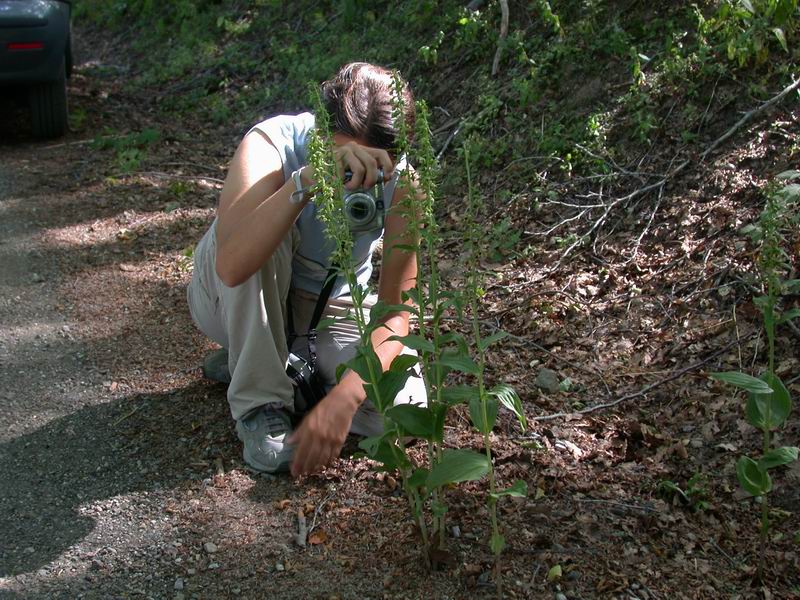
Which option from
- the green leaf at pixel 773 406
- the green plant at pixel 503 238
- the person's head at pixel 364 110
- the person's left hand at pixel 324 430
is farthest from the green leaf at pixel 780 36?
the person's left hand at pixel 324 430

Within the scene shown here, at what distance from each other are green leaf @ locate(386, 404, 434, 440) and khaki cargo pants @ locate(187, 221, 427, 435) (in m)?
0.57

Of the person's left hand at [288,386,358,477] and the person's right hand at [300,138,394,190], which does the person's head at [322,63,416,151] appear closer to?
the person's right hand at [300,138,394,190]

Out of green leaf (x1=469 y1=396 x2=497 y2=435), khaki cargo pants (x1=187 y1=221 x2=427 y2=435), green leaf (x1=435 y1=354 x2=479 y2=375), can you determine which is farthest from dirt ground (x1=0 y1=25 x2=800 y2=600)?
green leaf (x1=435 y1=354 x2=479 y2=375)

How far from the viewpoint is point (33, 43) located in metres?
6.51

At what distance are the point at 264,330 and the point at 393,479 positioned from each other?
2.22 feet

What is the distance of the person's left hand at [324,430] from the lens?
9.30 ft

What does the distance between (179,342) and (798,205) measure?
9.31 ft

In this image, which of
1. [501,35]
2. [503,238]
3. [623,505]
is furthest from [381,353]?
[501,35]

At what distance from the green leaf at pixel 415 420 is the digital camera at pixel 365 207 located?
23.5 inches

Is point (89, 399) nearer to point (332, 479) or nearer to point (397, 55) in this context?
point (332, 479)

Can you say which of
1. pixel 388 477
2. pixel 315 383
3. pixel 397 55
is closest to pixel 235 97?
pixel 397 55

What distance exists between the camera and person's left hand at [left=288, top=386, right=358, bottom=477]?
2.84m

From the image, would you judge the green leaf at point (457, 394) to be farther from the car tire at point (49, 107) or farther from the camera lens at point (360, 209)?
the car tire at point (49, 107)

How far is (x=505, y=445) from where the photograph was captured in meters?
3.24
